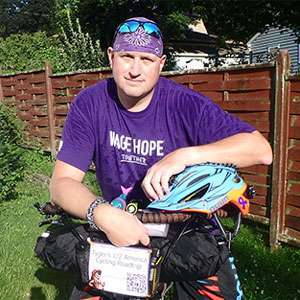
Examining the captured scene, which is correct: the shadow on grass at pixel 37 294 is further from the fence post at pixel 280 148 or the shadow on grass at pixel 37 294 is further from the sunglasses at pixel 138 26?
the sunglasses at pixel 138 26

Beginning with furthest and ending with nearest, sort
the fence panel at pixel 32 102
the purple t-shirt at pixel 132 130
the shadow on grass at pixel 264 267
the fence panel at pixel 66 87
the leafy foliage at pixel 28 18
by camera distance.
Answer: the leafy foliage at pixel 28 18
the fence panel at pixel 32 102
the fence panel at pixel 66 87
the shadow on grass at pixel 264 267
the purple t-shirt at pixel 132 130

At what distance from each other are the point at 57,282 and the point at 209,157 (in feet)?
10.1

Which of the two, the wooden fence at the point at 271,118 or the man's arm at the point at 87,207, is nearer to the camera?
the man's arm at the point at 87,207

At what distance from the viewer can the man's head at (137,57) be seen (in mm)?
2018

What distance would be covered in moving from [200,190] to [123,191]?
684mm

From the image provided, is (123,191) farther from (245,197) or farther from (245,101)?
(245,101)

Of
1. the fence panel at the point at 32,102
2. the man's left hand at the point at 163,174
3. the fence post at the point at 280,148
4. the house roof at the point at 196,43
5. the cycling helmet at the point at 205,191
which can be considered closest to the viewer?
the cycling helmet at the point at 205,191

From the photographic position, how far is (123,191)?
7.64ft

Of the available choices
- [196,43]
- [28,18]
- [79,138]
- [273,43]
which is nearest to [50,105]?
[79,138]

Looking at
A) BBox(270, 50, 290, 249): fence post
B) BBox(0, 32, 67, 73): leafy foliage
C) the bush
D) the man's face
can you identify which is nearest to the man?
the man's face

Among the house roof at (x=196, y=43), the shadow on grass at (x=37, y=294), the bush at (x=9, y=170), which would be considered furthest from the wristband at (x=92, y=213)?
the house roof at (x=196, y=43)

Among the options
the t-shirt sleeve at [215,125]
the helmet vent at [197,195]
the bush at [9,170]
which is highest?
the t-shirt sleeve at [215,125]

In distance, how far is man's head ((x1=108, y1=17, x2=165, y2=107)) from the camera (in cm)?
202

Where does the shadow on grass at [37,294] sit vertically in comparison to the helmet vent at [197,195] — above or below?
below
